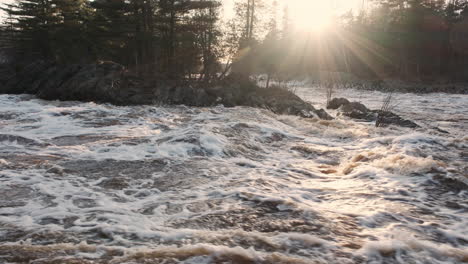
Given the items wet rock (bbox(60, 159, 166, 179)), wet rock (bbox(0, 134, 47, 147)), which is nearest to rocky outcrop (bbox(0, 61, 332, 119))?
wet rock (bbox(0, 134, 47, 147))

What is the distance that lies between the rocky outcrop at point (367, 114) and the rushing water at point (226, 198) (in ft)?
12.7

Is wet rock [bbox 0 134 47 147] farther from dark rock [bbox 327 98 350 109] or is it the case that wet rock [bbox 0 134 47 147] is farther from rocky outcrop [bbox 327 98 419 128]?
dark rock [bbox 327 98 350 109]

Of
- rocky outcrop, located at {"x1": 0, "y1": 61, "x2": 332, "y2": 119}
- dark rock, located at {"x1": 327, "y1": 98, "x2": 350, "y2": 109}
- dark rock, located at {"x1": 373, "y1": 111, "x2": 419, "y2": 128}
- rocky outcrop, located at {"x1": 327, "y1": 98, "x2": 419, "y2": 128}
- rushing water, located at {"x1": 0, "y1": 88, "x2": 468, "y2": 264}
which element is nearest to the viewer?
rushing water, located at {"x1": 0, "y1": 88, "x2": 468, "y2": 264}

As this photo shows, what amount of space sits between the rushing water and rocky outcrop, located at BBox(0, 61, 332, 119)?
278 inches

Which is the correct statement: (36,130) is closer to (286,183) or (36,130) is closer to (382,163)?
(286,183)

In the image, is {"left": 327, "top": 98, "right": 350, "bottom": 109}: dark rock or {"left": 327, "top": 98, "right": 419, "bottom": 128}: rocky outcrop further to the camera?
{"left": 327, "top": 98, "right": 350, "bottom": 109}: dark rock

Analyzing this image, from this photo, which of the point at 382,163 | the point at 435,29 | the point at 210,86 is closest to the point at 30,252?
the point at 382,163

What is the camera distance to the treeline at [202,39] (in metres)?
20.5

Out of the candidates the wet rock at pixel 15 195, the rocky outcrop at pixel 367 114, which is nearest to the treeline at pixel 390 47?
the rocky outcrop at pixel 367 114

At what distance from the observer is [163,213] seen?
3941 millimetres

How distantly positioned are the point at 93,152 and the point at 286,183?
397cm

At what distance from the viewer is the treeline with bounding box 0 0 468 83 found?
→ 2055 cm

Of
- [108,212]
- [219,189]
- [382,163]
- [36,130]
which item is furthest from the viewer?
[36,130]

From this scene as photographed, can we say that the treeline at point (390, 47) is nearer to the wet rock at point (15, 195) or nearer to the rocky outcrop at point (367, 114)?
the rocky outcrop at point (367, 114)
